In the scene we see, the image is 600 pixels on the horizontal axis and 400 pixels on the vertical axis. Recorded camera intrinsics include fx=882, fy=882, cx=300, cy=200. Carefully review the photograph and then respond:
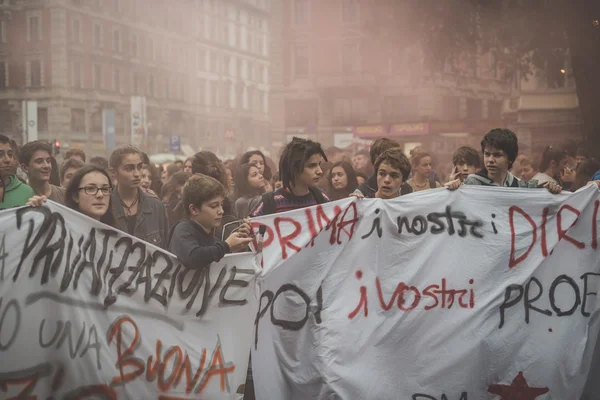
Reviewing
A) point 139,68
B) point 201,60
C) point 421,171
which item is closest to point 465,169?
point 421,171

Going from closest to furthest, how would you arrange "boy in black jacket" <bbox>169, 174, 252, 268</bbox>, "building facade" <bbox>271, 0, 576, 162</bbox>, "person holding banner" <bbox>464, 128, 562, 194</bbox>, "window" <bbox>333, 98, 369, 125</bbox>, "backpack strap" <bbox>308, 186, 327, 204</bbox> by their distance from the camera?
"boy in black jacket" <bbox>169, 174, 252, 268</bbox> < "person holding banner" <bbox>464, 128, 562, 194</bbox> < "backpack strap" <bbox>308, 186, 327, 204</bbox> < "building facade" <bbox>271, 0, 576, 162</bbox> < "window" <bbox>333, 98, 369, 125</bbox>

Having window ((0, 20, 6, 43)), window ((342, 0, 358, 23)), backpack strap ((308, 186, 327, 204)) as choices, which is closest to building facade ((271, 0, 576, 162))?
window ((342, 0, 358, 23))

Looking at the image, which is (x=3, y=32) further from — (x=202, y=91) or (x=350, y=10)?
(x=202, y=91)

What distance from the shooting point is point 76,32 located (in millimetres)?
21922

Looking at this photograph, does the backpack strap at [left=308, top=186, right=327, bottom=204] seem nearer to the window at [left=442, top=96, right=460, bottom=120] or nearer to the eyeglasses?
the eyeglasses

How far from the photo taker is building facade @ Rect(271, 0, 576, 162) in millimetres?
21141

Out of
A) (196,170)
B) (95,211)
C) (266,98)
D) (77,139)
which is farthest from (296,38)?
(95,211)

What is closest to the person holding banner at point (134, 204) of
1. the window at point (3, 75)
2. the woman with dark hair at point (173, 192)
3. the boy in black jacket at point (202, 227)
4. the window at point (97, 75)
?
the boy in black jacket at point (202, 227)

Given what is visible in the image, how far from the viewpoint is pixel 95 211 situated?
4613 millimetres

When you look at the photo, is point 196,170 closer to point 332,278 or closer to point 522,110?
point 332,278

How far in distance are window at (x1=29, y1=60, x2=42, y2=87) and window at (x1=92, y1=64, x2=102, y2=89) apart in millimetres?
6602

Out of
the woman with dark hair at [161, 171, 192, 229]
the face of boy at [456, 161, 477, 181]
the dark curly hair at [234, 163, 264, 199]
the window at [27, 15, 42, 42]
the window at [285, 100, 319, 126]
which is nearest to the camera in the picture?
the face of boy at [456, 161, 477, 181]

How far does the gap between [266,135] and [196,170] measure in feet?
144

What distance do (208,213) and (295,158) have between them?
73 cm
